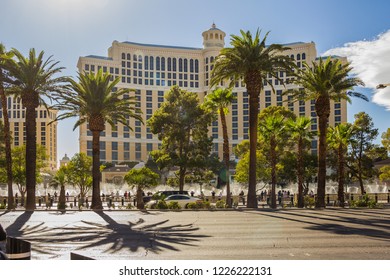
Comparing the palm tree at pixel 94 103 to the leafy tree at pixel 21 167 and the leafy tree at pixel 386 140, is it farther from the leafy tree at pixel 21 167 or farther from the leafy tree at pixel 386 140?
the leafy tree at pixel 386 140

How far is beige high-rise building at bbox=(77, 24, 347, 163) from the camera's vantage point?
11031 cm

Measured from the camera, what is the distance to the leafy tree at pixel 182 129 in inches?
1763

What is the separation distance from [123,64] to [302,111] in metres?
48.6

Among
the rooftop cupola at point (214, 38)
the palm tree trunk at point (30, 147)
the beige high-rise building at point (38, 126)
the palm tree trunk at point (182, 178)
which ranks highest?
the rooftop cupola at point (214, 38)

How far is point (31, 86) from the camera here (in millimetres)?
32156

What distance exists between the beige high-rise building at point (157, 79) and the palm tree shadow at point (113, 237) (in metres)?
84.2

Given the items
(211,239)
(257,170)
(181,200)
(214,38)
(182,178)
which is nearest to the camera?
(211,239)

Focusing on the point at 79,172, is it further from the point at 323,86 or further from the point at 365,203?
the point at 365,203

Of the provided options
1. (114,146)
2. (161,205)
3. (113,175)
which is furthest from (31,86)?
(114,146)

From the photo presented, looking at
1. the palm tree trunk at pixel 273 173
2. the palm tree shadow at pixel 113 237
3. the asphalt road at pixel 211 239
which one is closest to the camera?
the asphalt road at pixel 211 239

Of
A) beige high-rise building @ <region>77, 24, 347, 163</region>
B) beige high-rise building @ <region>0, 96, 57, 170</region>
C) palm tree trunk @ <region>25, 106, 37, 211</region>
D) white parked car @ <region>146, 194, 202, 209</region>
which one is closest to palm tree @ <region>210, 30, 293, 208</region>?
white parked car @ <region>146, 194, 202, 209</region>

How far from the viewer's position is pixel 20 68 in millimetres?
31812

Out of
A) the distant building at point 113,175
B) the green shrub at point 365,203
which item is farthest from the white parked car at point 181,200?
the distant building at point 113,175

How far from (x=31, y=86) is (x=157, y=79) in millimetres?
90726
